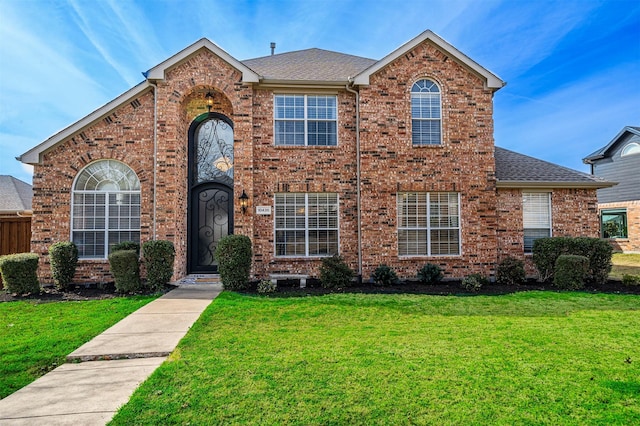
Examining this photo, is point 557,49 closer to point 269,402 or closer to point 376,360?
point 376,360

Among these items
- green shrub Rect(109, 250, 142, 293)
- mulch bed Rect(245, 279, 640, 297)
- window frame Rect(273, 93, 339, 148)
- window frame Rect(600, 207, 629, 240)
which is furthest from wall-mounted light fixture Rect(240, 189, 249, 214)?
window frame Rect(600, 207, 629, 240)

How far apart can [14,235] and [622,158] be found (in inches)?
1161

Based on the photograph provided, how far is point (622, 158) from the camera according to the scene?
20062 millimetres

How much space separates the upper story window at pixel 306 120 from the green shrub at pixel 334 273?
363 centimetres

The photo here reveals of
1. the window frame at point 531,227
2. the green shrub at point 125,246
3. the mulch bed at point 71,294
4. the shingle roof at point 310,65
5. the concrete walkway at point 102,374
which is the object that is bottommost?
the concrete walkway at point 102,374

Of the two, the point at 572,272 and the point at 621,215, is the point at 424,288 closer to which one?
the point at 572,272

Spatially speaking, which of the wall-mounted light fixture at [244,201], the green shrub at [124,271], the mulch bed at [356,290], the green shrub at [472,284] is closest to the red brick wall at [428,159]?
the mulch bed at [356,290]

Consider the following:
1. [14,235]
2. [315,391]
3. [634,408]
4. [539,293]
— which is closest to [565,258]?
[539,293]

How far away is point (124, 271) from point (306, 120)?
6461mm

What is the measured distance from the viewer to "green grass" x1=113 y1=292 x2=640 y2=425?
9.65 feet

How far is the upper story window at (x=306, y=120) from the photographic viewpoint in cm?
1001

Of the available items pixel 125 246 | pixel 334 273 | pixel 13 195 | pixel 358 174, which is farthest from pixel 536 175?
pixel 13 195

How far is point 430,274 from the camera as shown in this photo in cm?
942

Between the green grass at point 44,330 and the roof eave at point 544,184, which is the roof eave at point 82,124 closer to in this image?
the green grass at point 44,330
